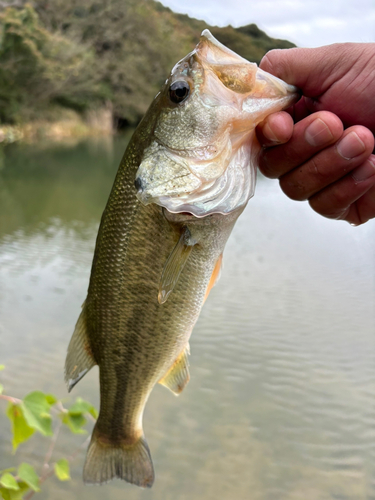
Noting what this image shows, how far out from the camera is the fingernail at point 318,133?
1.65 meters

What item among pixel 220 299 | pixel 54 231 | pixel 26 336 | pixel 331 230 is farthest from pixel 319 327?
A: pixel 54 231

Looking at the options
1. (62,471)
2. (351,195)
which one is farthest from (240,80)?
(62,471)

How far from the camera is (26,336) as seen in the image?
4684 millimetres

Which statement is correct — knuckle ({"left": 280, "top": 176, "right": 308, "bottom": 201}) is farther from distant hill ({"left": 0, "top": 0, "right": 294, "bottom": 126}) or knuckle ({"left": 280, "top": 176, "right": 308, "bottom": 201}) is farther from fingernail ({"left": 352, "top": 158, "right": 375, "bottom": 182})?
distant hill ({"left": 0, "top": 0, "right": 294, "bottom": 126})

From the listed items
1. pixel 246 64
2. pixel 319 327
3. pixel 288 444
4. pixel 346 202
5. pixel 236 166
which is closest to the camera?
pixel 246 64

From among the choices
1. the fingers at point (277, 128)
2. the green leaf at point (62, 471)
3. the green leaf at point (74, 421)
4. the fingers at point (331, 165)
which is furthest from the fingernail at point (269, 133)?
the green leaf at point (62, 471)

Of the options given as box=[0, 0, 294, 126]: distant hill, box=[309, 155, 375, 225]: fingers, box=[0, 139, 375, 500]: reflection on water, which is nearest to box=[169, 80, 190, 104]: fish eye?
box=[309, 155, 375, 225]: fingers

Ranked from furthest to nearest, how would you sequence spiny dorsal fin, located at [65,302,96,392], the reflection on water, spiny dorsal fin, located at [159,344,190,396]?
the reflection on water, spiny dorsal fin, located at [159,344,190,396], spiny dorsal fin, located at [65,302,96,392]

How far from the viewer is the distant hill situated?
21812 millimetres

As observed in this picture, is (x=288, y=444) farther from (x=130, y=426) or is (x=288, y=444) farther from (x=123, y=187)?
(x=123, y=187)

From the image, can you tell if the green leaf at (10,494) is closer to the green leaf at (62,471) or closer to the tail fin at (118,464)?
the green leaf at (62,471)

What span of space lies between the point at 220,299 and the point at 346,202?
3.89m

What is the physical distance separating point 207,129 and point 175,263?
0.49 m

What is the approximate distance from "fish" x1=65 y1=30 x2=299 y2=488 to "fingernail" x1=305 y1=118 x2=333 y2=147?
6.1 inches
